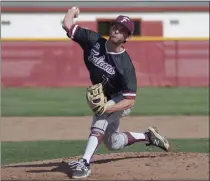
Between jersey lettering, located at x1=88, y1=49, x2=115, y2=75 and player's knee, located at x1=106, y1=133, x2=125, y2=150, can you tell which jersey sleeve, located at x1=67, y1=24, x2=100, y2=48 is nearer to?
jersey lettering, located at x1=88, y1=49, x2=115, y2=75

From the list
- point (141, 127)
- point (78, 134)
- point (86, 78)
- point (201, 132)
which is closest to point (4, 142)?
point (78, 134)

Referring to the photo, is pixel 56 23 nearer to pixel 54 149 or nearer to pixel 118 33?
pixel 54 149

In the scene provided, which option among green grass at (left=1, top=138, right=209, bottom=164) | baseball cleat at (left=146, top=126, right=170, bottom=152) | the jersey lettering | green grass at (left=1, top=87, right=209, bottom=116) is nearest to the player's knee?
baseball cleat at (left=146, top=126, right=170, bottom=152)

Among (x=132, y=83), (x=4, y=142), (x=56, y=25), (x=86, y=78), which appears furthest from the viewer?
(x=56, y=25)

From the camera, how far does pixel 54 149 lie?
30.9ft

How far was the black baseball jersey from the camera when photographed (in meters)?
6.55

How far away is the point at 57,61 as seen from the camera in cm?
2258

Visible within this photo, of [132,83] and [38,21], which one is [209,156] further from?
[38,21]

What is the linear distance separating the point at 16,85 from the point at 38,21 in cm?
511

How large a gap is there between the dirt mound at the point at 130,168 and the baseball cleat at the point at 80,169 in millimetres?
73

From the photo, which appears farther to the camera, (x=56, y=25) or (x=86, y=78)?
(x=56, y=25)

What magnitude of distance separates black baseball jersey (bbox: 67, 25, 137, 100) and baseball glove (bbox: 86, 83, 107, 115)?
180 millimetres

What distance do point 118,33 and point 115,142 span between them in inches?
52.1

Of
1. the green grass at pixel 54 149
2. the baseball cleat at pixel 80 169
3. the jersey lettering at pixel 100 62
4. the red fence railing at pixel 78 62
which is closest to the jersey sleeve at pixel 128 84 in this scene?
the jersey lettering at pixel 100 62
